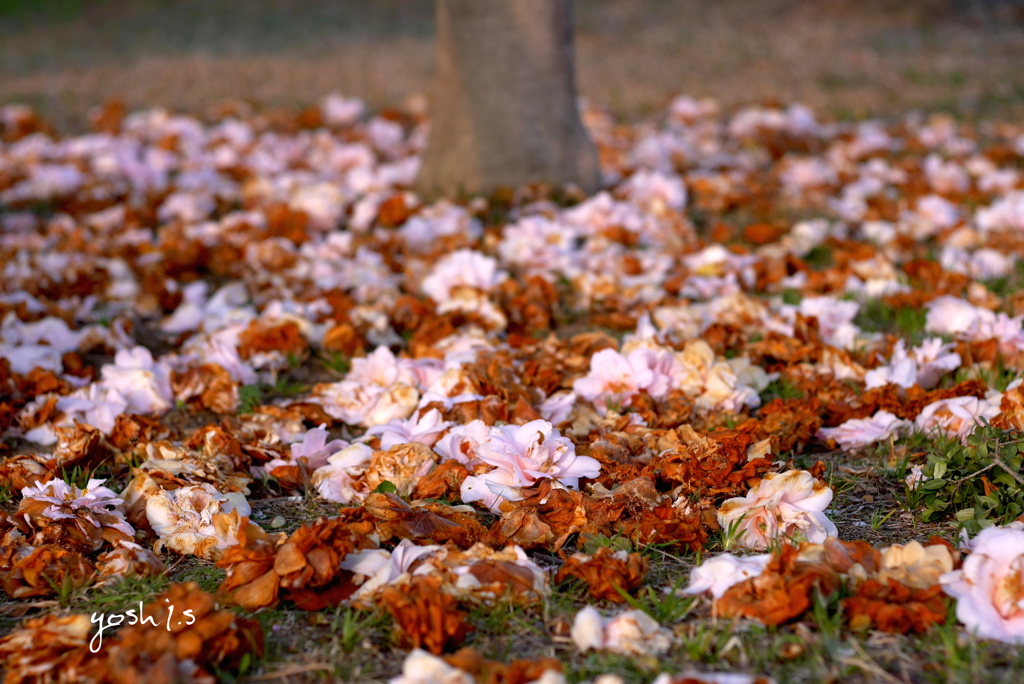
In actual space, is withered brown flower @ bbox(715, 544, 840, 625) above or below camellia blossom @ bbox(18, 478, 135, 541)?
above

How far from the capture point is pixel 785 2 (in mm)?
13055

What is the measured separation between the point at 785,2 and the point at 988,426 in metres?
12.0

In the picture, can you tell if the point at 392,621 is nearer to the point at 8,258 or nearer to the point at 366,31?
the point at 8,258

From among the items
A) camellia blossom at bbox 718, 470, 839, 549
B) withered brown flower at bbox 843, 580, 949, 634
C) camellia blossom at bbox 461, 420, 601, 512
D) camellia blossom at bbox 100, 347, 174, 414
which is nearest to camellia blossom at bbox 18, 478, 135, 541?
camellia blossom at bbox 100, 347, 174, 414

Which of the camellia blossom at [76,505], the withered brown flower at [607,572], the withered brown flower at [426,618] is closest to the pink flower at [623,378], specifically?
the withered brown flower at [607,572]

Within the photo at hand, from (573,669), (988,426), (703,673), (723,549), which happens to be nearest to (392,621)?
(573,669)

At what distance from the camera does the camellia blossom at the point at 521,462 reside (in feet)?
7.50

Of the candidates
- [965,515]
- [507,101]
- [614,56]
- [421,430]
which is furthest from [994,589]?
[614,56]

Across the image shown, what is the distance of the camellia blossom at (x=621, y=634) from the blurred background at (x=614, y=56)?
6.23m

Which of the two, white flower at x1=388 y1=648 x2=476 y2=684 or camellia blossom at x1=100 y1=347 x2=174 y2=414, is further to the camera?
camellia blossom at x1=100 y1=347 x2=174 y2=414

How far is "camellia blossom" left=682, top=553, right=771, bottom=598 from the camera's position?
1.97 m

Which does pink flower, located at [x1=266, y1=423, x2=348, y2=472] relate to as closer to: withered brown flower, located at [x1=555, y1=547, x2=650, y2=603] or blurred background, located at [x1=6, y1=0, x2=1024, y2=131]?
withered brown flower, located at [x1=555, y1=547, x2=650, y2=603]

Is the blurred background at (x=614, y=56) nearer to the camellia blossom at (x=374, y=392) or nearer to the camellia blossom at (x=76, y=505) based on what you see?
the camellia blossom at (x=374, y=392)

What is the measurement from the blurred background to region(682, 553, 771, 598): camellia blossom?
6012mm
